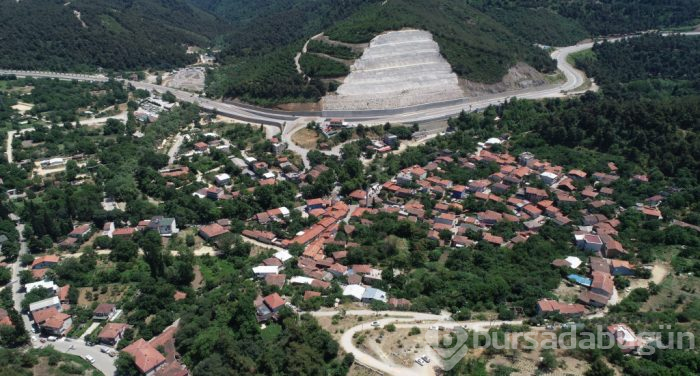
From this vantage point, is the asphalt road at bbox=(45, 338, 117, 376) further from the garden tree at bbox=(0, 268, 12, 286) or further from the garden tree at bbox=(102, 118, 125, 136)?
the garden tree at bbox=(102, 118, 125, 136)

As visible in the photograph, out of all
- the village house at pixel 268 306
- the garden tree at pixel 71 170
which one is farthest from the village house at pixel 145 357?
the garden tree at pixel 71 170

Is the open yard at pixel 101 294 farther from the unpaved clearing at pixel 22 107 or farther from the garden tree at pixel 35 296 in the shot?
the unpaved clearing at pixel 22 107

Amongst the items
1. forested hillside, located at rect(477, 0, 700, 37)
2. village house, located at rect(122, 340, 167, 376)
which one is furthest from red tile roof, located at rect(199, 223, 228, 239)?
forested hillside, located at rect(477, 0, 700, 37)

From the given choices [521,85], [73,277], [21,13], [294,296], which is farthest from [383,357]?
[21,13]

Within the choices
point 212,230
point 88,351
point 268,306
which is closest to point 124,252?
point 212,230

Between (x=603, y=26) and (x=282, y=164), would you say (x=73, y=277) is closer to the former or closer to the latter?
(x=282, y=164)

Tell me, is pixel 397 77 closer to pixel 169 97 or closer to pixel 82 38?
pixel 169 97
